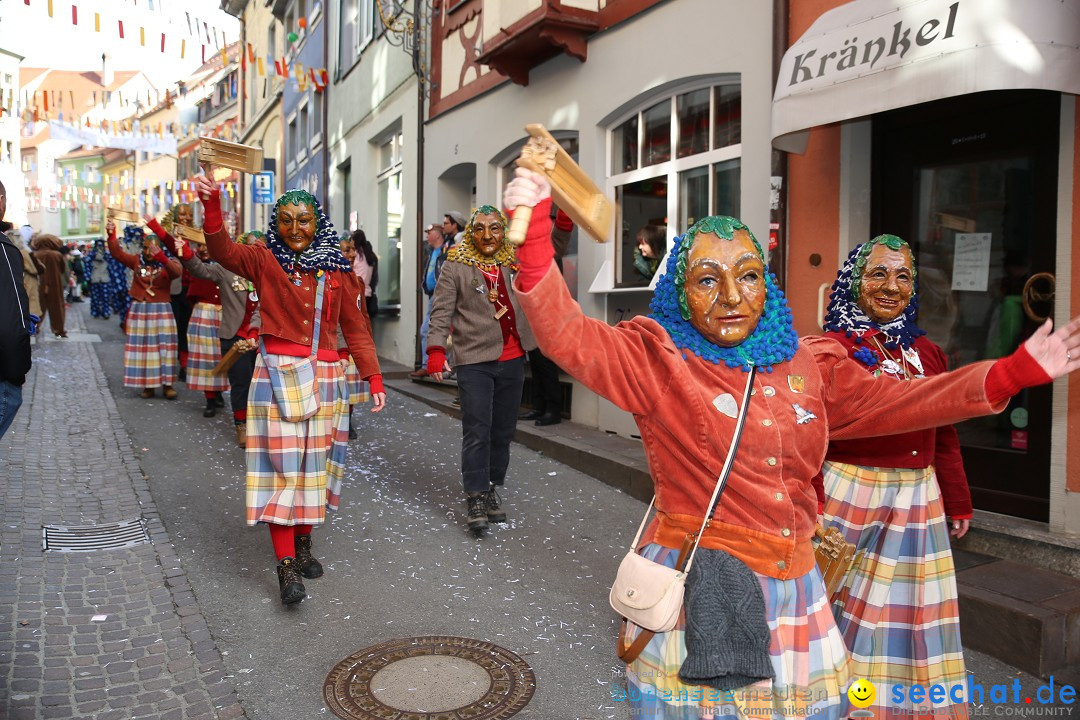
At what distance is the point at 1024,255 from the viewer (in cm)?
533

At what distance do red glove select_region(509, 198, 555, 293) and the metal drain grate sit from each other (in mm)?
4255

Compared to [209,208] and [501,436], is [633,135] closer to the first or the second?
[501,436]

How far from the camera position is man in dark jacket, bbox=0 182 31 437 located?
12.9ft

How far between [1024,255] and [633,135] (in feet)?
13.8

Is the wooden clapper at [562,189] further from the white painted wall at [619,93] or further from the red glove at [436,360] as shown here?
the white painted wall at [619,93]

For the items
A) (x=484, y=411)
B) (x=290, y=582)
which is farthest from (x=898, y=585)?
(x=484, y=411)

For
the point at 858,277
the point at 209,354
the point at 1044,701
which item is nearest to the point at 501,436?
the point at 858,277

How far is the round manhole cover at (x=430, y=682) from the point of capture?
3.40 m

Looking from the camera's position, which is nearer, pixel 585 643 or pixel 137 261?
pixel 585 643

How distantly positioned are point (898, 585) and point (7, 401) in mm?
3844

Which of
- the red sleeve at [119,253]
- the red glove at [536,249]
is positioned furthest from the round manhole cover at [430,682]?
the red sleeve at [119,253]

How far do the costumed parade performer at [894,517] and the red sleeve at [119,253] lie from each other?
319 inches

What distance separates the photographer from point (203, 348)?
9844 millimetres

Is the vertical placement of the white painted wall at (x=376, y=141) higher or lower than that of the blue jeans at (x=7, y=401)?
higher
